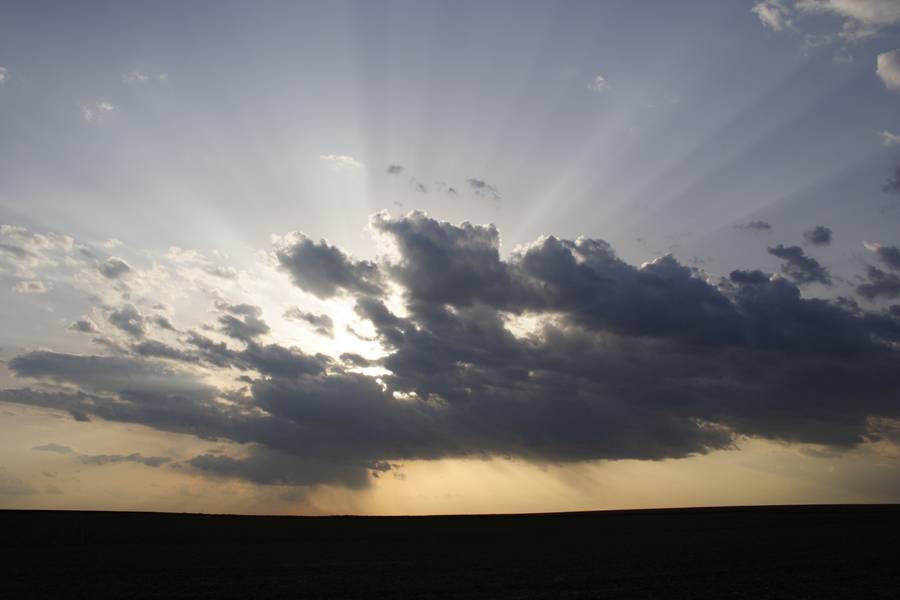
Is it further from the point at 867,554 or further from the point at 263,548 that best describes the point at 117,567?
the point at 867,554

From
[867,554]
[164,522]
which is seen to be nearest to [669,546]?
[867,554]

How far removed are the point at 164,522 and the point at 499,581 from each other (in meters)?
70.8

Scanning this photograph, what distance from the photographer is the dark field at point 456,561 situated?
33.6 m

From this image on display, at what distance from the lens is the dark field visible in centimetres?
3362

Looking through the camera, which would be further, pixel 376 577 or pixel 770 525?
pixel 770 525

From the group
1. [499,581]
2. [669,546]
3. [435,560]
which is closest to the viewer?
[499,581]

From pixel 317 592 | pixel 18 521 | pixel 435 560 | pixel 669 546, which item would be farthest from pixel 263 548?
pixel 18 521

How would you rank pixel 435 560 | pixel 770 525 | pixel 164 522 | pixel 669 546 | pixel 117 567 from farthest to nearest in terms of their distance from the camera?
1. pixel 164 522
2. pixel 770 525
3. pixel 669 546
4. pixel 435 560
5. pixel 117 567

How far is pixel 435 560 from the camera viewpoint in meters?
48.2

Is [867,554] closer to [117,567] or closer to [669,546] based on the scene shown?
[669,546]

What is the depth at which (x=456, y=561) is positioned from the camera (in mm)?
47281

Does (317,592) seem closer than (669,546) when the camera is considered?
Yes

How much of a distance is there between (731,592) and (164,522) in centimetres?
8187

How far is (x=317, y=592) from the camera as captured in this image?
1316 inches
